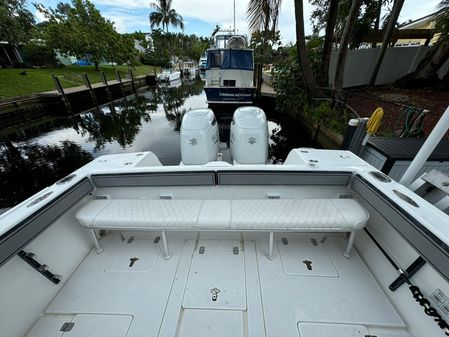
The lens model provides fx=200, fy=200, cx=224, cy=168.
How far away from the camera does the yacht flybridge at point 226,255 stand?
1.12m

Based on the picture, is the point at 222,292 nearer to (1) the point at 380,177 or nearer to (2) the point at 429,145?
(1) the point at 380,177

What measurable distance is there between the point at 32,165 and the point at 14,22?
8241 millimetres

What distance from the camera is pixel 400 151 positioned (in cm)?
193

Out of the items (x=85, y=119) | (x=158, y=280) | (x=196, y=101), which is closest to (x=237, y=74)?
(x=196, y=101)

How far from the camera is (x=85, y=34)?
1430cm

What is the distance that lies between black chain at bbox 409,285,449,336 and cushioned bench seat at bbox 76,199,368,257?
40 cm

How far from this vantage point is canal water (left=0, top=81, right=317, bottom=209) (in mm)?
4227

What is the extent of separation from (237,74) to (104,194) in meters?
8.60

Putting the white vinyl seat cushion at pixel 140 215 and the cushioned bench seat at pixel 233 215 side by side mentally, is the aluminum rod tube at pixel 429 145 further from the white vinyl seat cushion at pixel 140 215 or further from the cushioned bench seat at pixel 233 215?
the white vinyl seat cushion at pixel 140 215

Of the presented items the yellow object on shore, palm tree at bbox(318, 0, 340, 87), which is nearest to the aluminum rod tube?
the yellow object on shore

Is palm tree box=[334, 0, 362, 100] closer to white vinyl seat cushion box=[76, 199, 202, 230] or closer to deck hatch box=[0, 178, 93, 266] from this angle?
white vinyl seat cushion box=[76, 199, 202, 230]

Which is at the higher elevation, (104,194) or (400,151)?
(400,151)

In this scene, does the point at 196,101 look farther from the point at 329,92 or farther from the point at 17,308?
the point at 17,308

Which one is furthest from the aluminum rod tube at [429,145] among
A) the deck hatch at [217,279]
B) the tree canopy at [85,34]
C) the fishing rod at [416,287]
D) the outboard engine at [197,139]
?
the tree canopy at [85,34]
